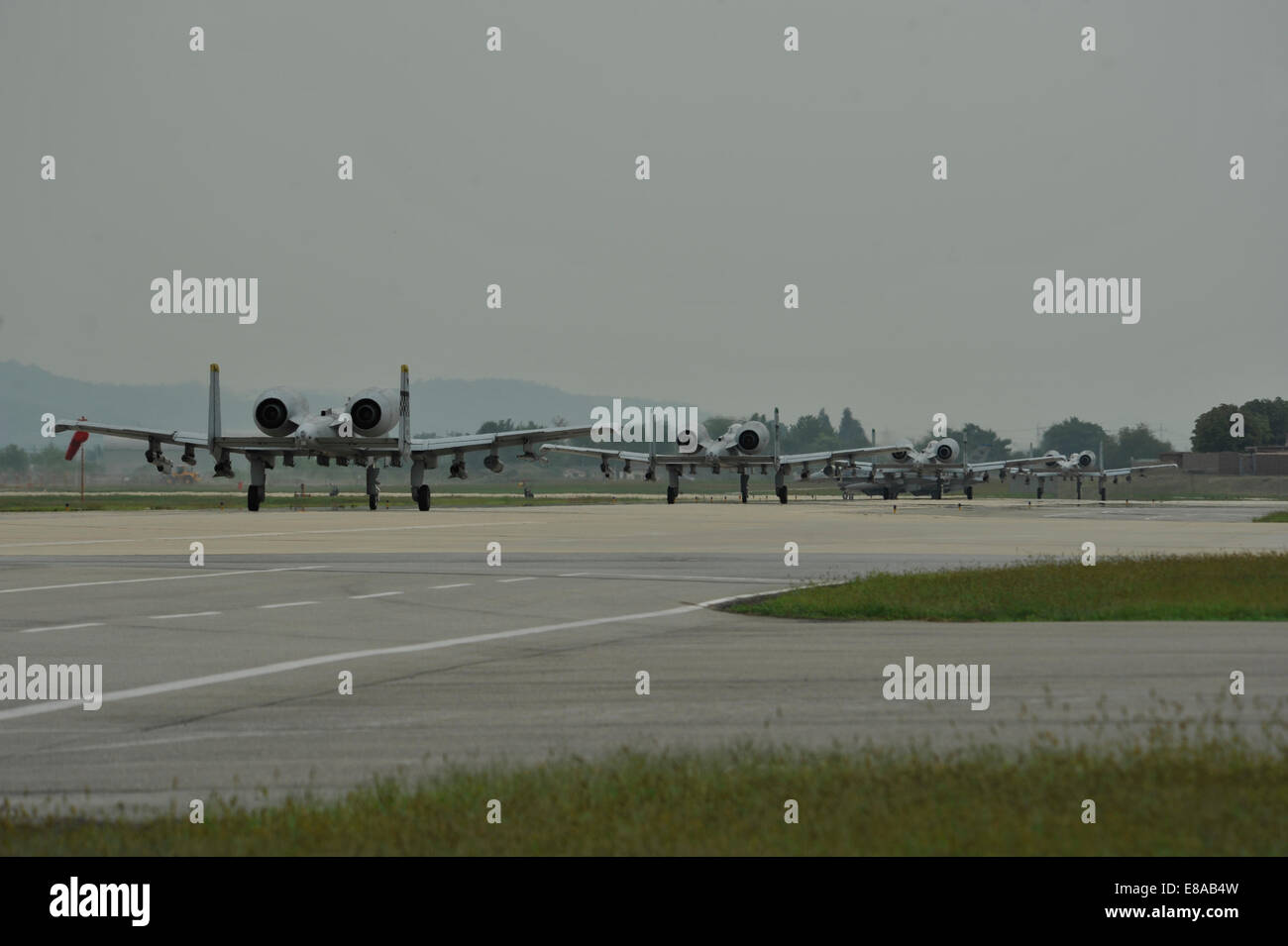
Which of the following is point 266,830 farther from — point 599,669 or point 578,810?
point 599,669

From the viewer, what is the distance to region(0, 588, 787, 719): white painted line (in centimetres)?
1121

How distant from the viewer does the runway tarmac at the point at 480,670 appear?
29.9ft

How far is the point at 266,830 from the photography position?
21.7 ft

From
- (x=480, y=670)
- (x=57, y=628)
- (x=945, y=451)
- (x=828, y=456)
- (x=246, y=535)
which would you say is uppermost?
(x=945, y=451)

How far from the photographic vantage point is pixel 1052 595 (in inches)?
776

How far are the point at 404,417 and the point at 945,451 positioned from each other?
68312 millimetres

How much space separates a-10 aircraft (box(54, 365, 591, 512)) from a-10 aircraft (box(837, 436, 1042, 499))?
185 feet

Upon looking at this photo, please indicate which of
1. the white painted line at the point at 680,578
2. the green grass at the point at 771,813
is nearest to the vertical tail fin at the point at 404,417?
the white painted line at the point at 680,578

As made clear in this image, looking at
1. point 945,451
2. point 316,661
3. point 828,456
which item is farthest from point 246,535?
point 945,451

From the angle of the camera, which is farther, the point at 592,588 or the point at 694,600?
the point at 592,588

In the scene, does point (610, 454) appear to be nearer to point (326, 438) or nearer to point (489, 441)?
point (489, 441)
